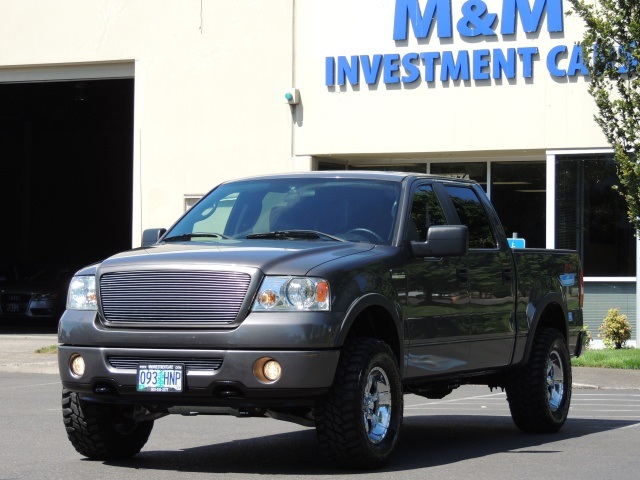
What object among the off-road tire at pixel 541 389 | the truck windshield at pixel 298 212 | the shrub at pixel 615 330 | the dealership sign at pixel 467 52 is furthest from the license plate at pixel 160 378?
the dealership sign at pixel 467 52

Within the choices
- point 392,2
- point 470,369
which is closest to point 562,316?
point 470,369

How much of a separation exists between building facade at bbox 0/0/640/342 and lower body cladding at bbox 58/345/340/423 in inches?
599

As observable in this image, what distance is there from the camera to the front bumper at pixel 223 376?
26.0 feet

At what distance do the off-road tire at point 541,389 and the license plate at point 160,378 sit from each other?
12.8ft

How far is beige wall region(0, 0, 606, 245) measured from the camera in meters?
23.5

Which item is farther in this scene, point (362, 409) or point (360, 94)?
point (360, 94)

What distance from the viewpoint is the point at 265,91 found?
25156mm

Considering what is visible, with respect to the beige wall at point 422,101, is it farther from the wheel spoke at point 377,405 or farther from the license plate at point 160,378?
the license plate at point 160,378

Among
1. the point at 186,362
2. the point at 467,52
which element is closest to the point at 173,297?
the point at 186,362

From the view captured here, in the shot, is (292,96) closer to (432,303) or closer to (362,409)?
(432,303)

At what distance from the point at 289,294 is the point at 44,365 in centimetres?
1304

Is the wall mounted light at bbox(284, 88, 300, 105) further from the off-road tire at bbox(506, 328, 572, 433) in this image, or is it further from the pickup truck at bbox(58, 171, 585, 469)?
the pickup truck at bbox(58, 171, 585, 469)

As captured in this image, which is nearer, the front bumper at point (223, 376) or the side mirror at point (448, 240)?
the front bumper at point (223, 376)

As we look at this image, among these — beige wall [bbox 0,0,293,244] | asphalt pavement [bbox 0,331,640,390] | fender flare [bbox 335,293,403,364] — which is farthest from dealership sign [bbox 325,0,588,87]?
fender flare [bbox 335,293,403,364]
